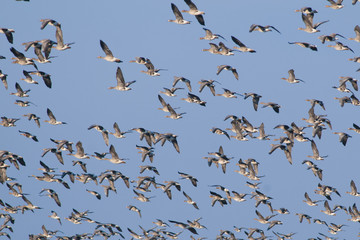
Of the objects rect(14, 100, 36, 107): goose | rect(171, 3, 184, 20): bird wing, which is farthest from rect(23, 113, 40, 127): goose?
rect(171, 3, 184, 20): bird wing

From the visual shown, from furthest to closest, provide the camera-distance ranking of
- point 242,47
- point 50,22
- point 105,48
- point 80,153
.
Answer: point 80,153 < point 242,47 < point 105,48 < point 50,22

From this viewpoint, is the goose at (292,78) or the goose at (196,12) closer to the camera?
the goose at (196,12)

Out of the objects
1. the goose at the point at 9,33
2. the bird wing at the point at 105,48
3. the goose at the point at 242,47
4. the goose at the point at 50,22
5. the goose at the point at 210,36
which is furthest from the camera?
the goose at the point at 210,36

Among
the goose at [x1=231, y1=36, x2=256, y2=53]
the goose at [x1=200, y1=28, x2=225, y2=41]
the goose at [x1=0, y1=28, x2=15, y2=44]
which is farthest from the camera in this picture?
the goose at [x1=200, y1=28, x2=225, y2=41]

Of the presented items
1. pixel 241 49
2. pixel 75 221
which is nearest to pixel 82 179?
pixel 75 221

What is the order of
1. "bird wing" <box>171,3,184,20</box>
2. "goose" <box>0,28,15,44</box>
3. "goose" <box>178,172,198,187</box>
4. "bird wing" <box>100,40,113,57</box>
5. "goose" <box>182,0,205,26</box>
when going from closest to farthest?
"goose" <box>0,28,15,44</box> < "goose" <box>182,0,205,26</box> < "bird wing" <box>100,40,113,57</box> < "bird wing" <box>171,3,184,20</box> < "goose" <box>178,172,198,187</box>

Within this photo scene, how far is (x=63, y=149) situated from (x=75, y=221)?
6.94 m

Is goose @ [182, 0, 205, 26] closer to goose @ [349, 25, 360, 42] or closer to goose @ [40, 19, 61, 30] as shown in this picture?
goose @ [40, 19, 61, 30]

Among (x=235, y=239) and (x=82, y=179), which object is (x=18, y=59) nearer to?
(x=82, y=179)

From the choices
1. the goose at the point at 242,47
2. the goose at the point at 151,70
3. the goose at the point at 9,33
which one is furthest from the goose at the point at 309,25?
the goose at the point at 9,33

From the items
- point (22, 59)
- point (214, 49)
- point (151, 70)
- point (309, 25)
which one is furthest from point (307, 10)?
point (22, 59)

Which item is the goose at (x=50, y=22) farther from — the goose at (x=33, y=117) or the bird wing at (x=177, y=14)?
the goose at (x=33, y=117)

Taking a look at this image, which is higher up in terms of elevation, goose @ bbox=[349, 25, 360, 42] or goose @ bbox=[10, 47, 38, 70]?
goose @ bbox=[10, 47, 38, 70]

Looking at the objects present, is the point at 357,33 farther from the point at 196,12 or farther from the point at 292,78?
the point at 196,12
